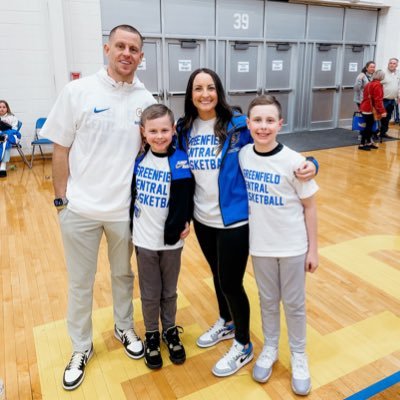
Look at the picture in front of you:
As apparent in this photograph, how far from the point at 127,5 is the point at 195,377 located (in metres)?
6.59

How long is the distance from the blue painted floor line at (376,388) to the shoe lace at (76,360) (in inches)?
51.8

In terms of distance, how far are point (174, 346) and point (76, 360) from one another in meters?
0.51

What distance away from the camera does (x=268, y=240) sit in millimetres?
1772

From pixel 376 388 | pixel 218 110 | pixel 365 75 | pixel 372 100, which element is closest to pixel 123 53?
pixel 218 110

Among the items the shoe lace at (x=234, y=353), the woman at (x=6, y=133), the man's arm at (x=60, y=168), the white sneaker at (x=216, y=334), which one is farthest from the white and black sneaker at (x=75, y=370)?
the woman at (x=6, y=133)

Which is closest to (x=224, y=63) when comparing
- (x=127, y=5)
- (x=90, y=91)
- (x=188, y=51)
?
(x=188, y=51)

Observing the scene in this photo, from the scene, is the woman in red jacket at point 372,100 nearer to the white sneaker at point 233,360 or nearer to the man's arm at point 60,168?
the white sneaker at point 233,360

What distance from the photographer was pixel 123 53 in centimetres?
177

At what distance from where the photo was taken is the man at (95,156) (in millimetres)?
1795

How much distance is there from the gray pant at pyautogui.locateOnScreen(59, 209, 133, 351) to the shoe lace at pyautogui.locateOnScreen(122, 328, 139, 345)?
14cm

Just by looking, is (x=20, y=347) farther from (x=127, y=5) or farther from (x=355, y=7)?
(x=355, y=7)

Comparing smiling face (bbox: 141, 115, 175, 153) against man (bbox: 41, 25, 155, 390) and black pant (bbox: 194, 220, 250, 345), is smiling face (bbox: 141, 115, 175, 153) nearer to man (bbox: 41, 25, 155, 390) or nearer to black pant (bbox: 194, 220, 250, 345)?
man (bbox: 41, 25, 155, 390)

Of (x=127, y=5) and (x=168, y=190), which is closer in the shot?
(x=168, y=190)

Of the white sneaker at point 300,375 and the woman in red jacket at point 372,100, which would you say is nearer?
the white sneaker at point 300,375
